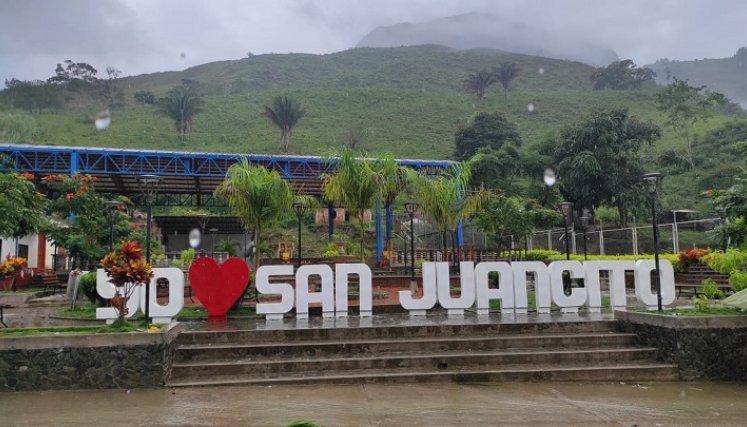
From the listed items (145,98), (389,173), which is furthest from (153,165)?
(145,98)

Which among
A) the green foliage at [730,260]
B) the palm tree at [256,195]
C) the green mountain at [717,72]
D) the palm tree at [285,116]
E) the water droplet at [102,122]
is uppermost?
the green mountain at [717,72]

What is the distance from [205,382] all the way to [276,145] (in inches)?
2197

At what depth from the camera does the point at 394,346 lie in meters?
8.94

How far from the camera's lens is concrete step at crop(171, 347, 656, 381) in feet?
26.8

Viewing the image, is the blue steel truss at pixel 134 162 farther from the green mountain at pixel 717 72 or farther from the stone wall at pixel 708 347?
the green mountain at pixel 717 72

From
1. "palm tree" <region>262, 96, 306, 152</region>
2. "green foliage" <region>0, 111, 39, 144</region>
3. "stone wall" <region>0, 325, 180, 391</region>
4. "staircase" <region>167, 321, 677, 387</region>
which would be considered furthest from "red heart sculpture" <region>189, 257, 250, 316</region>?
"green foliage" <region>0, 111, 39, 144</region>

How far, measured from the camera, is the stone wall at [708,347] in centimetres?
834

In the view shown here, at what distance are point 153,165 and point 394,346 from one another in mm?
24920

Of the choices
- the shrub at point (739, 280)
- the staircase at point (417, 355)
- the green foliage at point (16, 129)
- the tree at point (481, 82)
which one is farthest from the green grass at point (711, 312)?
the tree at point (481, 82)

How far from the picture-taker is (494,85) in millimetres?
102812

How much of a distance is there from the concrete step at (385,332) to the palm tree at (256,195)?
211 inches

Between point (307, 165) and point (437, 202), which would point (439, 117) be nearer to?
point (307, 165)

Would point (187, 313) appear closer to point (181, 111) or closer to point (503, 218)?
point (503, 218)

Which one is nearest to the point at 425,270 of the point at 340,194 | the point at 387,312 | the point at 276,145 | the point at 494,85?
the point at 387,312
